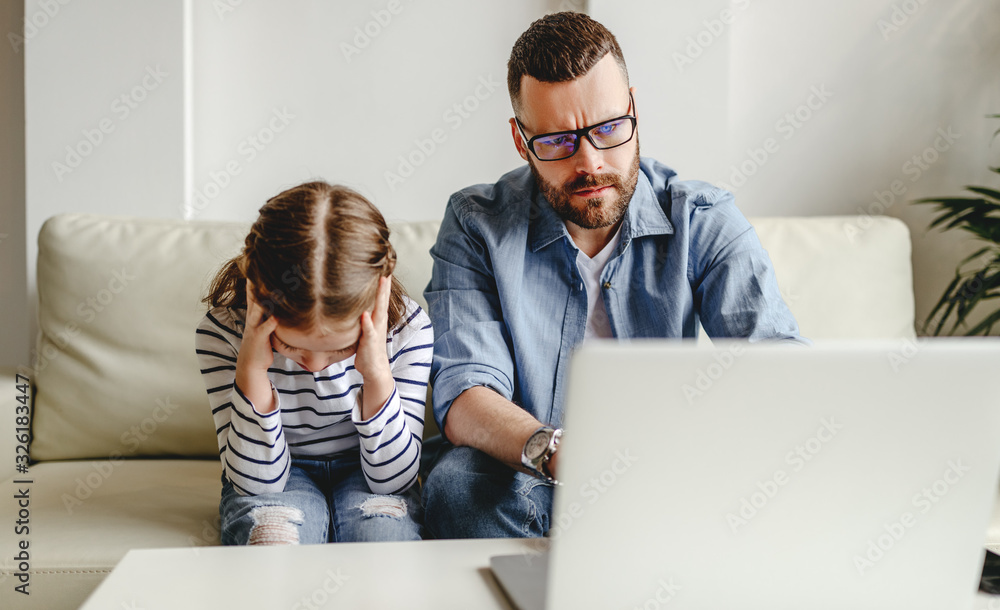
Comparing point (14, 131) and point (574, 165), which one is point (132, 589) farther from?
point (14, 131)

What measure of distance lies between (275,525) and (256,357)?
0.22 metres

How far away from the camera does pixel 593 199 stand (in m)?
1.36

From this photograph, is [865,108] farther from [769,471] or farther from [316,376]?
[769,471]

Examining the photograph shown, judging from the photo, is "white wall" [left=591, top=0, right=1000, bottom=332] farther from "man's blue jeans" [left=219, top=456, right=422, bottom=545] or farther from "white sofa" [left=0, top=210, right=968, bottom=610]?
"man's blue jeans" [left=219, top=456, right=422, bottom=545]


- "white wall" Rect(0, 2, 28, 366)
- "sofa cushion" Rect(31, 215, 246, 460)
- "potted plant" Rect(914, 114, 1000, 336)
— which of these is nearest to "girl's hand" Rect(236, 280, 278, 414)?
"sofa cushion" Rect(31, 215, 246, 460)

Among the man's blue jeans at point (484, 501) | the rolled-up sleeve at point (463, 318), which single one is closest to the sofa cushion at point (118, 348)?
the rolled-up sleeve at point (463, 318)

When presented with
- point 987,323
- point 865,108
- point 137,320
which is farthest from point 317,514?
point 865,108

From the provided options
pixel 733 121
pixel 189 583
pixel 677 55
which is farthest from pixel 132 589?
pixel 733 121

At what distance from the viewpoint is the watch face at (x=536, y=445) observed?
101 centimetres

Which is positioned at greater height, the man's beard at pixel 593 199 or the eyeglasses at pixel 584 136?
the eyeglasses at pixel 584 136

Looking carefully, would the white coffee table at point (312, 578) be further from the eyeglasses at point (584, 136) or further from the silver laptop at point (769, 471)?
the eyeglasses at point (584, 136)

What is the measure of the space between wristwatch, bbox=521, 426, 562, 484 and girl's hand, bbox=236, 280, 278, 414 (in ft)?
1.20

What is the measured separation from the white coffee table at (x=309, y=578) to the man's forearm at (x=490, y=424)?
253mm

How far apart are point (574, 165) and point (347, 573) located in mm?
797
